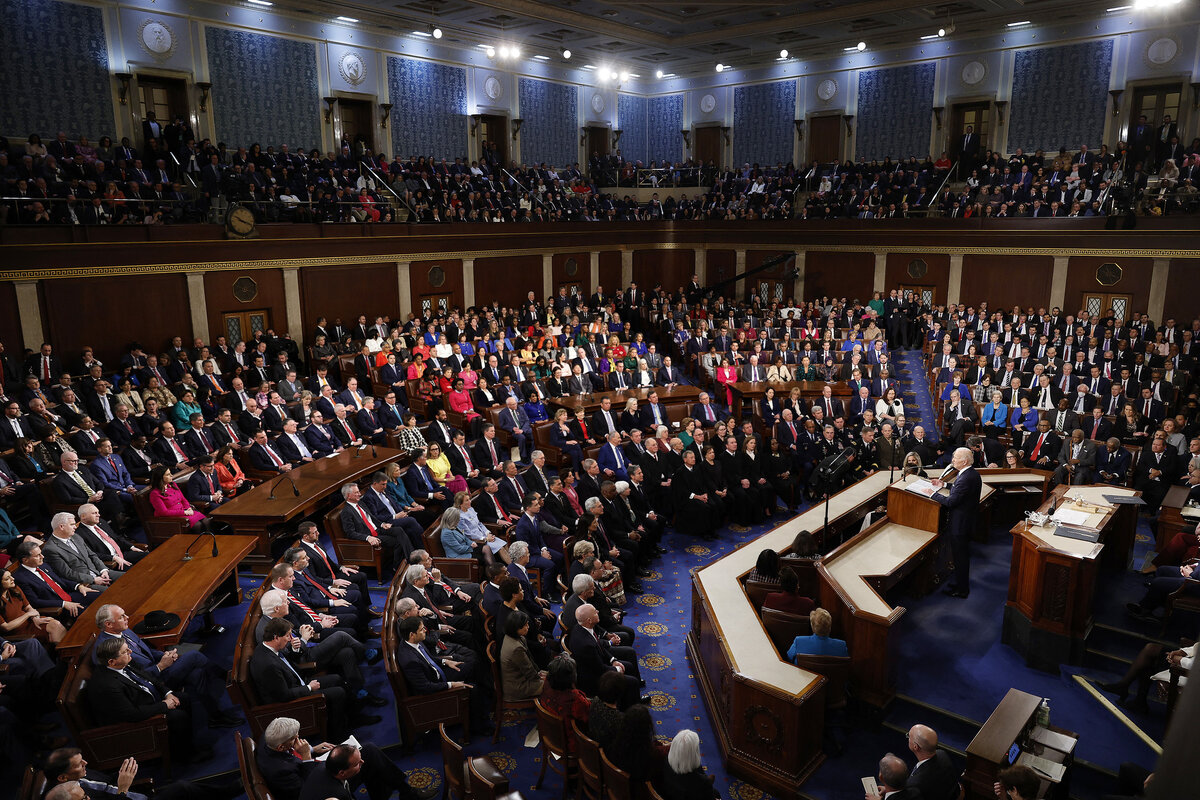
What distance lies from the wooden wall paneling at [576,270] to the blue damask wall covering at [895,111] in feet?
31.3

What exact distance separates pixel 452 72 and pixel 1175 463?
810 inches

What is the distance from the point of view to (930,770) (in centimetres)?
435

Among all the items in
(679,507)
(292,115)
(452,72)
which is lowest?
(679,507)

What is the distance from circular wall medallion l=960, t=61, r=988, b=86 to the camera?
2166 cm

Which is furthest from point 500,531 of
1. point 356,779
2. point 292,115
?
point 292,115

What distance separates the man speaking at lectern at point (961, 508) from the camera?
7082 mm

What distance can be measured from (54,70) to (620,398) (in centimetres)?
1340

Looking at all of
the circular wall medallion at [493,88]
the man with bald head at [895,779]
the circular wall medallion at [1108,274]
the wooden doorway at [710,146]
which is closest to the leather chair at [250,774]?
the man with bald head at [895,779]

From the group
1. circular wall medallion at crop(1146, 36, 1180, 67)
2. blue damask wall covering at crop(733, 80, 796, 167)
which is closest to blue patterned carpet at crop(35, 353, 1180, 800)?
circular wall medallion at crop(1146, 36, 1180, 67)

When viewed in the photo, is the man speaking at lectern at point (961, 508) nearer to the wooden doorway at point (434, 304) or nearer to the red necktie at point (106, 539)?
the red necktie at point (106, 539)

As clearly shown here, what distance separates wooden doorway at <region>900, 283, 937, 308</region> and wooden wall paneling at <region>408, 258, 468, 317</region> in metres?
11.7

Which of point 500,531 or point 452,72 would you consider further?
point 452,72

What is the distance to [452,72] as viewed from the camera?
22.8 metres

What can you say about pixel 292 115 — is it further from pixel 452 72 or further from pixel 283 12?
pixel 452 72
